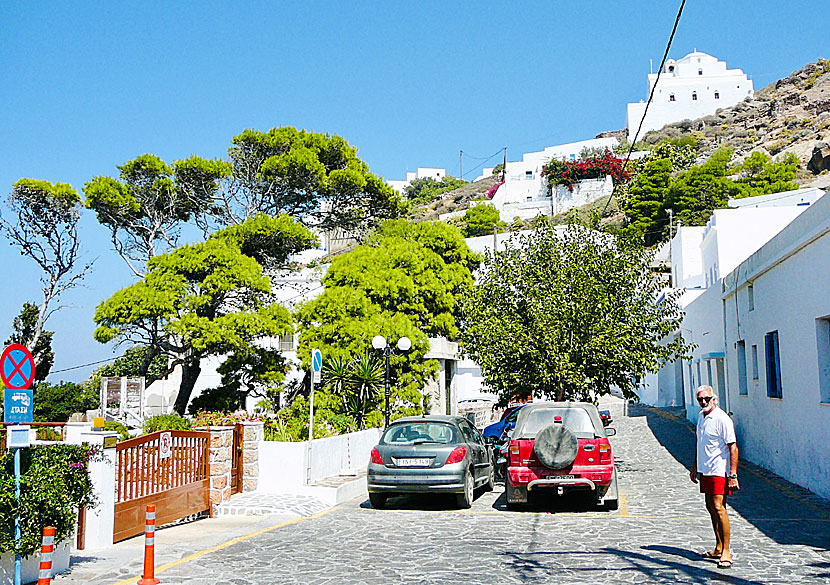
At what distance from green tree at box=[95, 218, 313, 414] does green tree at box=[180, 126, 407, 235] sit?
9.32 m

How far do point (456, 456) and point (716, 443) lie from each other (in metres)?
5.51

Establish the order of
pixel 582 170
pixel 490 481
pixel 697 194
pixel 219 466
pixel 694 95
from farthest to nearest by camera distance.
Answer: pixel 694 95, pixel 582 170, pixel 697 194, pixel 490 481, pixel 219 466

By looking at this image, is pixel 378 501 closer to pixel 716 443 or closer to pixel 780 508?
pixel 780 508

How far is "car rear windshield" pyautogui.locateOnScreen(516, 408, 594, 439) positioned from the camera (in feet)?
42.4

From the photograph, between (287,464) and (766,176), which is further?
(766,176)

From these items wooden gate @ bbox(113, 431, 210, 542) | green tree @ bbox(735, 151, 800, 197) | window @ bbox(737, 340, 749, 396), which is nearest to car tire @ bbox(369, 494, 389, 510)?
wooden gate @ bbox(113, 431, 210, 542)

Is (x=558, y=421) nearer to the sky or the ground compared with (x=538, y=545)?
nearer to the sky

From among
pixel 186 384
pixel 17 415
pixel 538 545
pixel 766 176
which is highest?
pixel 766 176

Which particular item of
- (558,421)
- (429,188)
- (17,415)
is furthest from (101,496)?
(429,188)

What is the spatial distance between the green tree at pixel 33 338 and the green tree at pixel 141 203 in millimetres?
5533

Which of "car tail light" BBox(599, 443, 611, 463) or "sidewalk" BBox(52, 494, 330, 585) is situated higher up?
"car tail light" BBox(599, 443, 611, 463)

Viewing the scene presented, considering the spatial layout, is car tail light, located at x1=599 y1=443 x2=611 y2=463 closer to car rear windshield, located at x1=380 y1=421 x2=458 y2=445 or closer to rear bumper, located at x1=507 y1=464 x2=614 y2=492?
rear bumper, located at x1=507 y1=464 x2=614 y2=492

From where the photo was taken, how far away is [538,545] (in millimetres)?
9898

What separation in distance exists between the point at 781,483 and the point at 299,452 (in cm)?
926
